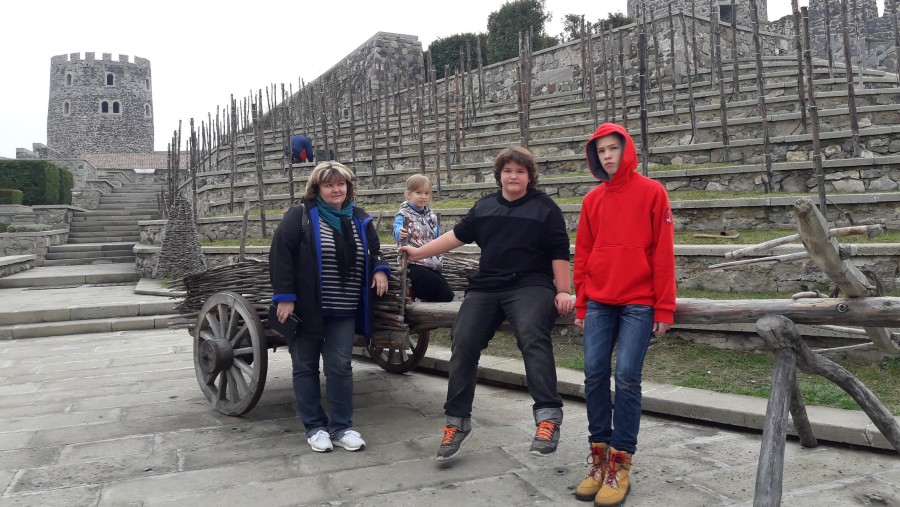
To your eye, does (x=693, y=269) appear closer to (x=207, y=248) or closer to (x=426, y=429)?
(x=426, y=429)

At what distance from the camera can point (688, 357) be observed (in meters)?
4.77

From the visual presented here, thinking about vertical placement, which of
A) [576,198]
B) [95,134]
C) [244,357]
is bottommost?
[244,357]

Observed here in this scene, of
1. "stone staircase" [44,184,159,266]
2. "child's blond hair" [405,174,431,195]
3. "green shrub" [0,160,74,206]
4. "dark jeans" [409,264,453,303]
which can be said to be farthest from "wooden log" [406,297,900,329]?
"green shrub" [0,160,74,206]

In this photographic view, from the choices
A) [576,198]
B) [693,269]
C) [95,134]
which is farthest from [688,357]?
[95,134]

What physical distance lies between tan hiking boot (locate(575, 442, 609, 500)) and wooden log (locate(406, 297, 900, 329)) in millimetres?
646

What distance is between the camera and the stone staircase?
46.4 feet

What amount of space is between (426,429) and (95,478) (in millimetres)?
1679

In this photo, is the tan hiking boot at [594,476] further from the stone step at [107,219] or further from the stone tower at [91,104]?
the stone tower at [91,104]

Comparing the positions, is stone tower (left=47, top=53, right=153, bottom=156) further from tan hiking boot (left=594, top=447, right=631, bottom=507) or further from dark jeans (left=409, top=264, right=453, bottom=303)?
tan hiking boot (left=594, top=447, right=631, bottom=507)

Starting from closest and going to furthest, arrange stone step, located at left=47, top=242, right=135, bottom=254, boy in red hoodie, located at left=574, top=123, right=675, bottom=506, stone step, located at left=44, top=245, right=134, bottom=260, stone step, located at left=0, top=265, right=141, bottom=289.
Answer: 1. boy in red hoodie, located at left=574, top=123, right=675, bottom=506
2. stone step, located at left=0, top=265, right=141, bottom=289
3. stone step, located at left=44, top=245, right=134, bottom=260
4. stone step, located at left=47, top=242, right=135, bottom=254

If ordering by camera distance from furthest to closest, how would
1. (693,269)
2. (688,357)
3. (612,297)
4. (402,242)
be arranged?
1. (693,269)
2. (688,357)
3. (402,242)
4. (612,297)

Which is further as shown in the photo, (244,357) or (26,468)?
(244,357)

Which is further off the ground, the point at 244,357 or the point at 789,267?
the point at 789,267

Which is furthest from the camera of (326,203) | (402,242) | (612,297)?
(402,242)
